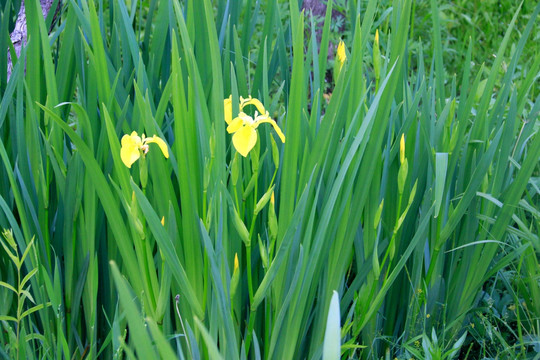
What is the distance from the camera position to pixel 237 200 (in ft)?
3.33

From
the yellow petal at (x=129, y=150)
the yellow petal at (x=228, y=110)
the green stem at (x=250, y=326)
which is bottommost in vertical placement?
the green stem at (x=250, y=326)

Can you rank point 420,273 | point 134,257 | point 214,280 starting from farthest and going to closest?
1. point 420,273
2. point 134,257
3. point 214,280

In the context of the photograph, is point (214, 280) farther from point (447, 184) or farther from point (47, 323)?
point (447, 184)

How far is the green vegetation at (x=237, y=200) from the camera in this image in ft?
3.33

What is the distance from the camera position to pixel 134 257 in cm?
112

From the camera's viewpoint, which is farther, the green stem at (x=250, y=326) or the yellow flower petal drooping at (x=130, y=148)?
the green stem at (x=250, y=326)

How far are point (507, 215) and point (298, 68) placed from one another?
2.05 ft

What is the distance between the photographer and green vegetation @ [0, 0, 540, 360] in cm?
101

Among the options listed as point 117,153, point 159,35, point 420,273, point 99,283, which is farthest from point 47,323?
point 420,273

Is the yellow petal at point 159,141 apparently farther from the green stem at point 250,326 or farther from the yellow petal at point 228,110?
the green stem at point 250,326

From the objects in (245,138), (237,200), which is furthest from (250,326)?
(245,138)

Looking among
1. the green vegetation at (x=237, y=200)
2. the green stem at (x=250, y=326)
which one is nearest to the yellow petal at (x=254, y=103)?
the green vegetation at (x=237, y=200)

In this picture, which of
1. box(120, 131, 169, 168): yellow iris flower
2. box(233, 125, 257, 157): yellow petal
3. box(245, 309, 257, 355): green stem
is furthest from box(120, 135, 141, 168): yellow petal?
box(245, 309, 257, 355): green stem

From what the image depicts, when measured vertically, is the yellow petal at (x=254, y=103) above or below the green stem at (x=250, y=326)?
above
